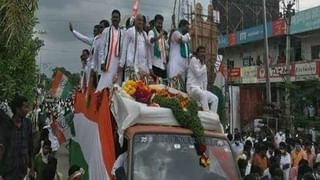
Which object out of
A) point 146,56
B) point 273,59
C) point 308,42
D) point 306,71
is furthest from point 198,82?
point 273,59

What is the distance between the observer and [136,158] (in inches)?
228

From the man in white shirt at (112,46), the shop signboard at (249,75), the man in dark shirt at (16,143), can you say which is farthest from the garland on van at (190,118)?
the shop signboard at (249,75)

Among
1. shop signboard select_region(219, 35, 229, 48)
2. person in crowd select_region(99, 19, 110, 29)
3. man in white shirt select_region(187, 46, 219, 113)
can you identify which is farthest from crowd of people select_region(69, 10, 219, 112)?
shop signboard select_region(219, 35, 229, 48)

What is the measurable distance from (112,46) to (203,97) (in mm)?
1823

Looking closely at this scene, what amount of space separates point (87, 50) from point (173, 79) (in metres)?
2.96

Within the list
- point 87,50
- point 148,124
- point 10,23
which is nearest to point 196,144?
point 148,124

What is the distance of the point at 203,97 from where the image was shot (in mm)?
7688

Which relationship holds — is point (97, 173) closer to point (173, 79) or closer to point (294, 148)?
point (173, 79)

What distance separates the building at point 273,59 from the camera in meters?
31.9

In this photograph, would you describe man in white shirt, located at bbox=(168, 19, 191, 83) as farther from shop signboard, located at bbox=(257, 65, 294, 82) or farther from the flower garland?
shop signboard, located at bbox=(257, 65, 294, 82)

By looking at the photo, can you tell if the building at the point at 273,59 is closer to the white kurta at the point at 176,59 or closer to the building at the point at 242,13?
the building at the point at 242,13

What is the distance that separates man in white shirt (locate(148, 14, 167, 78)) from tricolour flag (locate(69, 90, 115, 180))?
4.06ft

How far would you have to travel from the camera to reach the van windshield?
225 inches

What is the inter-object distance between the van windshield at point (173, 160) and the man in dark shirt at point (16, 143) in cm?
115
